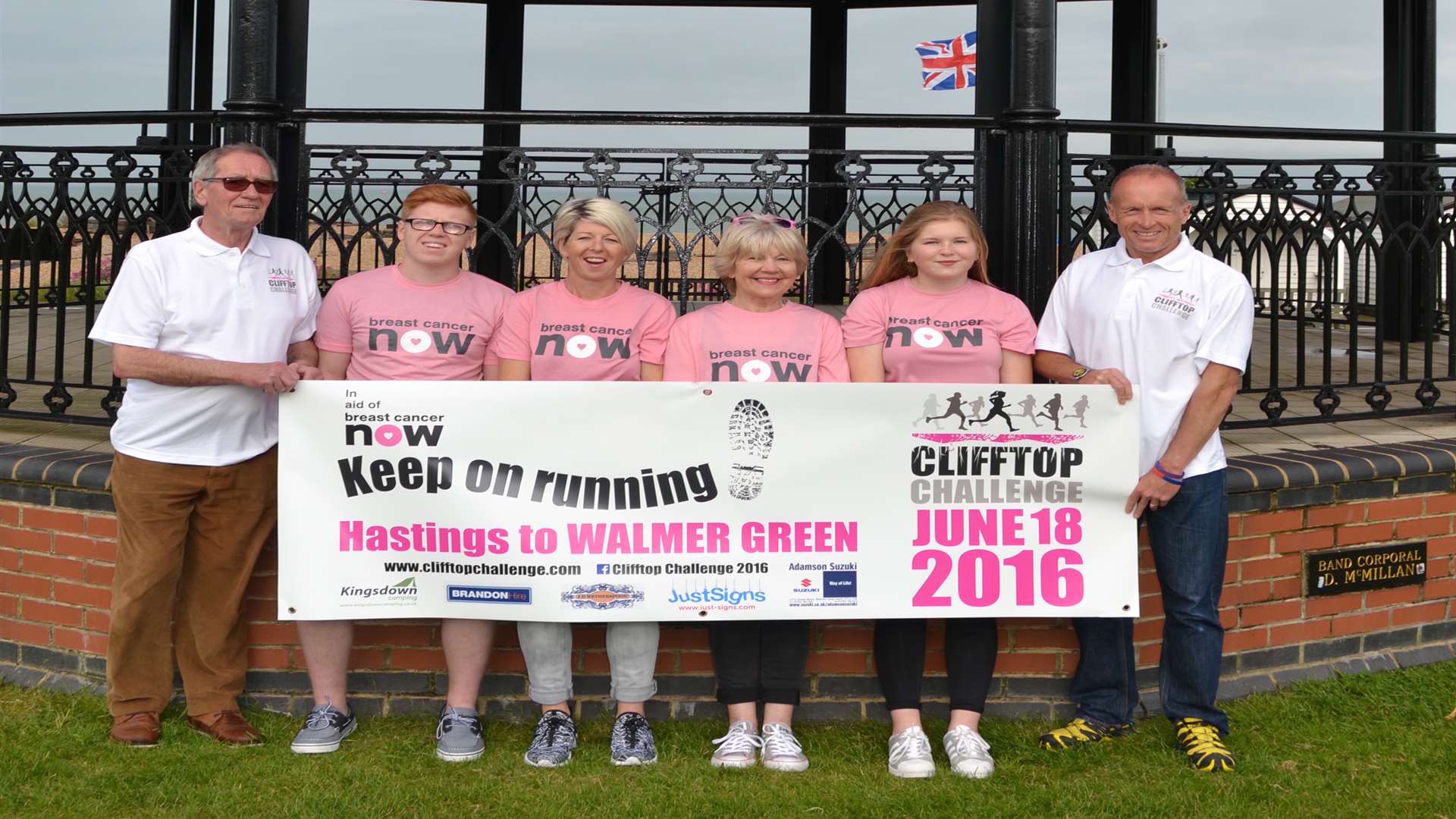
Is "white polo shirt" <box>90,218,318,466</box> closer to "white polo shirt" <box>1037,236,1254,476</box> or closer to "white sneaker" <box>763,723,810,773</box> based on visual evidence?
"white sneaker" <box>763,723,810,773</box>

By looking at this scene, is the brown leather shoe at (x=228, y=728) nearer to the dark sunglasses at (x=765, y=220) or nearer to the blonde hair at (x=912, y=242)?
the dark sunglasses at (x=765, y=220)

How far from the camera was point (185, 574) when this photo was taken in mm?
4098

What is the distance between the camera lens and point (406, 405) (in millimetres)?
3842

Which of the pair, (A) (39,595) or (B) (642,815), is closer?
(B) (642,815)

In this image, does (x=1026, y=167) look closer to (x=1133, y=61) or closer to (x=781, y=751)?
(x=781, y=751)

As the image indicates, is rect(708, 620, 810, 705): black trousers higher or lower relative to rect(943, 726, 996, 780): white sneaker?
higher

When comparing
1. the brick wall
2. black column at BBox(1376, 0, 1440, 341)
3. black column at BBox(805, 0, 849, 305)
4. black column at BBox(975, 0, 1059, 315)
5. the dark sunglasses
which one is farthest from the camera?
black column at BBox(805, 0, 849, 305)

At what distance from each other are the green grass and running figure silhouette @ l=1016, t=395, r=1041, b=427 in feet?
3.44

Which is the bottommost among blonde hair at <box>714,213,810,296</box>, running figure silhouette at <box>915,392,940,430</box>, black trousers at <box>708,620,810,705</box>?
black trousers at <box>708,620,810,705</box>

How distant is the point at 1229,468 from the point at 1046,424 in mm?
A: 1048

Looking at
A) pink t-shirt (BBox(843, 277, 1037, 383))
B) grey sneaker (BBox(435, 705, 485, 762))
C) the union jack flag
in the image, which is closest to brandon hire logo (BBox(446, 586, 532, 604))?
grey sneaker (BBox(435, 705, 485, 762))

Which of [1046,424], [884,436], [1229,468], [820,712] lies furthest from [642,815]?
[1229,468]

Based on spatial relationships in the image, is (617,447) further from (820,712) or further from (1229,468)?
(1229,468)

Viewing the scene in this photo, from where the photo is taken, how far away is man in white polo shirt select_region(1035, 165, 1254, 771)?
3744 mm
